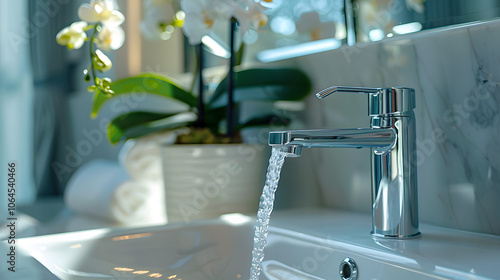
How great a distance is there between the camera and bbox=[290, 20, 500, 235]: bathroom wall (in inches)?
24.1

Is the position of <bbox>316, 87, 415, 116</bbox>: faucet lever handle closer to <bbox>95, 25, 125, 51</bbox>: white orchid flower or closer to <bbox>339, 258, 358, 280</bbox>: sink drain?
<bbox>339, 258, 358, 280</bbox>: sink drain

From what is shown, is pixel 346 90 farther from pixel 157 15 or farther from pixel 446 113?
pixel 157 15

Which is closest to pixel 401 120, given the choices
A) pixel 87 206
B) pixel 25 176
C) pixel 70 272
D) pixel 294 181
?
pixel 294 181

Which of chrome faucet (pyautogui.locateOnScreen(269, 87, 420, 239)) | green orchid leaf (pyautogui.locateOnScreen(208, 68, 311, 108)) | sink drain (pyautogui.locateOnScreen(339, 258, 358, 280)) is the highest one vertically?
green orchid leaf (pyautogui.locateOnScreen(208, 68, 311, 108))

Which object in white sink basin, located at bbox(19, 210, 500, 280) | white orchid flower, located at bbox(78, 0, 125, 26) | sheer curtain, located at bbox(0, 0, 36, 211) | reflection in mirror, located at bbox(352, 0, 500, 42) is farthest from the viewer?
sheer curtain, located at bbox(0, 0, 36, 211)

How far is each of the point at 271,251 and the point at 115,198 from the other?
392mm

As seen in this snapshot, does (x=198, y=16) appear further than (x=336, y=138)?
Yes

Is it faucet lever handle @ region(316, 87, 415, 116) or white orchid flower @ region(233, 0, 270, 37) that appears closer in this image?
faucet lever handle @ region(316, 87, 415, 116)

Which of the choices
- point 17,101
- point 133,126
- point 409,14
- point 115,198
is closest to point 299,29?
point 409,14

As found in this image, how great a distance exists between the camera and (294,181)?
2.90 ft

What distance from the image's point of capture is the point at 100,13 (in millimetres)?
792

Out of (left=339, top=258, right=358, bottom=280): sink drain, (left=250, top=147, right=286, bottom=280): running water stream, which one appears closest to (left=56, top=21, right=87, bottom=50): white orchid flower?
(left=250, top=147, right=286, bottom=280): running water stream

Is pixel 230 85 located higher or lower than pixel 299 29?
lower

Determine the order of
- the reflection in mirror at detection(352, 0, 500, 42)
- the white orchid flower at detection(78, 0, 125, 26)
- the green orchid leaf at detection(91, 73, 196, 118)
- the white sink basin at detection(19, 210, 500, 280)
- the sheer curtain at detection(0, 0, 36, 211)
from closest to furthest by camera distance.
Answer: the white sink basin at detection(19, 210, 500, 280)
the reflection in mirror at detection(352, 0, 500, 42)
the white orchid flower at detection(78, 0, 125, 26)
the green orchid leaf at detection(91, 73, 196, 118)
the sheer curtain at detection(0, 0, 36, 211)
